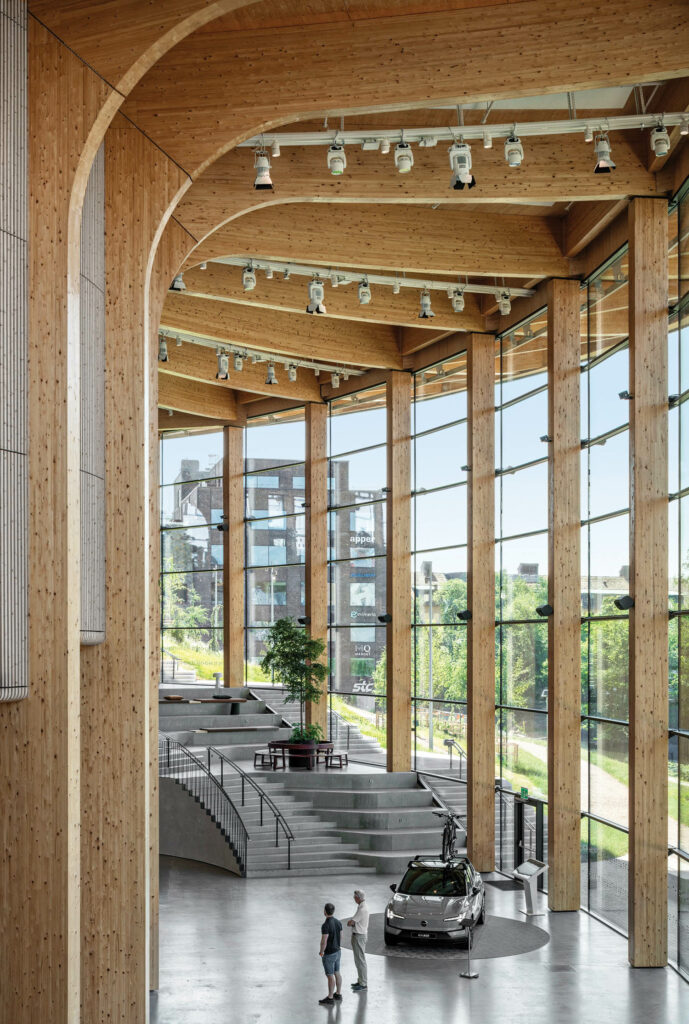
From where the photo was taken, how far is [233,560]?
31.7m

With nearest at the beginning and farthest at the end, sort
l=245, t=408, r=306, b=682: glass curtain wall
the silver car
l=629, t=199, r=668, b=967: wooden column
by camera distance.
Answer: l=629, t=199, r=668, b=967: wooden column → the silver car → l=245, t=408, r=306, b=682: glass curtain wall

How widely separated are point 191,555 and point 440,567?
10221 millimetres

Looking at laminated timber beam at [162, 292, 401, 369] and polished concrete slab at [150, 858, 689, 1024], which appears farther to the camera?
laminated timber beam at [162, 292, 401, 369]

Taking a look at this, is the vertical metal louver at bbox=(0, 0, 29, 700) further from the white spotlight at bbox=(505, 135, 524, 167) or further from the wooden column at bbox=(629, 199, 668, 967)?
the wooden column at bbox=(629, 199, 668, 967)

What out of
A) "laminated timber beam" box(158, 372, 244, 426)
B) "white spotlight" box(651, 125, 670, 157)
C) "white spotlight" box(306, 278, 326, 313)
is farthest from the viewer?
"laminated timber beam" box(158, 372, 244, 426)

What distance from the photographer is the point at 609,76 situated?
12.0 m

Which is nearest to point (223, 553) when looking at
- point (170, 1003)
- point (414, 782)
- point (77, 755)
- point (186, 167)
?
point (414, 782)

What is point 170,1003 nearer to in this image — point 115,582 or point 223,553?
point 115,582

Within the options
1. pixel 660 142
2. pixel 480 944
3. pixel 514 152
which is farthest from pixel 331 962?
pixel 660 142

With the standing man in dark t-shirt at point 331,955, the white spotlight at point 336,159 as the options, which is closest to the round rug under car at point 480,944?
the standing man in dark t-shirt at point 331,955

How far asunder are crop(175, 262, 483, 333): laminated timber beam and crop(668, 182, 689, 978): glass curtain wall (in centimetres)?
558

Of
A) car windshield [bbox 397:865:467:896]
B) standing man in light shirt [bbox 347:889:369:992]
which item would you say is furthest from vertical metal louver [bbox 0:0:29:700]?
car windshield [bbox 397:865:467:896]

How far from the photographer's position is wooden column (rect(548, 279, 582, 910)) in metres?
19.1

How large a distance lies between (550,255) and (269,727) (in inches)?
598
